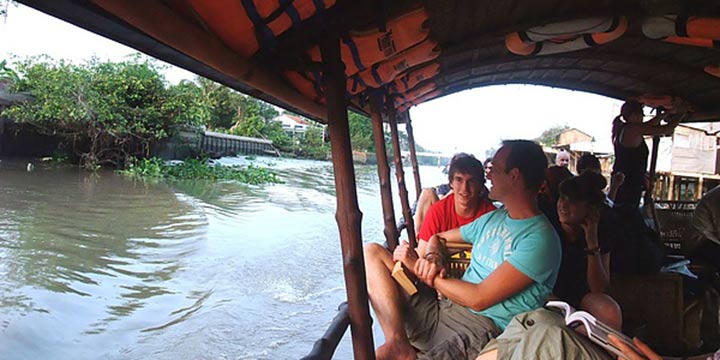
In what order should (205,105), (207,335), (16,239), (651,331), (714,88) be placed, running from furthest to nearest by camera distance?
1. (205,105)
2. (16,239)
3. (207,335)
4. (714,88)
5. (651,331)

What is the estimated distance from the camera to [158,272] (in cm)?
888

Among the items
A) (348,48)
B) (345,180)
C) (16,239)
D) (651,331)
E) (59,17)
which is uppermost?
(348,48)

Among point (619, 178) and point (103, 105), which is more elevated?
point (103, 105)

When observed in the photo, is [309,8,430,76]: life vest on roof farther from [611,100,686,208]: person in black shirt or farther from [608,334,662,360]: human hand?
[611,100,686,208]: person in black shirt

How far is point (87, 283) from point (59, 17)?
28.0 ft

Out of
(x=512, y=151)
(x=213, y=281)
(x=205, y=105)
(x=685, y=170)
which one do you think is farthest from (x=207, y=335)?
(x=205, y=105)

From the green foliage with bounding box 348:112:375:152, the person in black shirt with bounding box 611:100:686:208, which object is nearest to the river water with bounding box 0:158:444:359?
the person in black shirt with bounding box 611:100:686:208

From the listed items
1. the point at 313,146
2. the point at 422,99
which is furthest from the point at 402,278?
the point at 313,146

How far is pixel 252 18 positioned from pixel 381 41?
2.87 feet

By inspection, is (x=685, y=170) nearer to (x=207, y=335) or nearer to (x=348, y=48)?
(x=207, y=335)

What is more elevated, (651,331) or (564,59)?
(564,59)

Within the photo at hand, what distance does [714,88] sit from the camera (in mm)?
3389

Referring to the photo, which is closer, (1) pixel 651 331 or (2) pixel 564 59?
(1) pixel 651 331

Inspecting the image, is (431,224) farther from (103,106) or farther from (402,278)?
(103,106)
